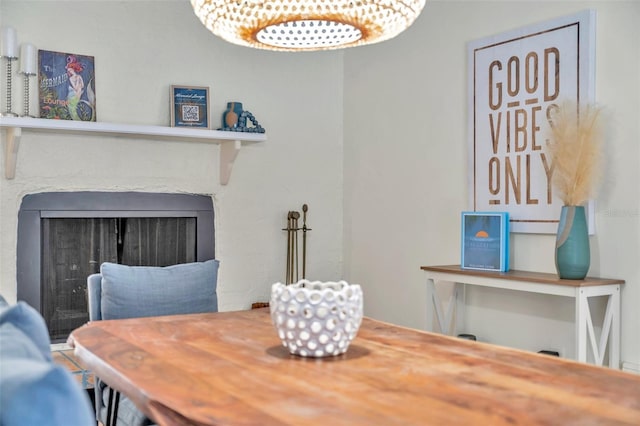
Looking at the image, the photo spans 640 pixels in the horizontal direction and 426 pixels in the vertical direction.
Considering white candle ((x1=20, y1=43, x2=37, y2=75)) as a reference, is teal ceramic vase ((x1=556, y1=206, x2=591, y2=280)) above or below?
below

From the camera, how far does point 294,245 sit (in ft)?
14.9

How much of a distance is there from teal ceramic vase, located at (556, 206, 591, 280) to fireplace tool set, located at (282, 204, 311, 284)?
1878mm

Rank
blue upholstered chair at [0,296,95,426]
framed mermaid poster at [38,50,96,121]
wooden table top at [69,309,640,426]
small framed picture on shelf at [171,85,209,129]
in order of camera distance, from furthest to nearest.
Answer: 1. small framed picture on shelf at [171,85,209,129]
2. framed mermaid poster at [38,50,96,121]
3. wooden table top at [69,309,640,426]
4. blue upholstered chair at [0,296,95,426]

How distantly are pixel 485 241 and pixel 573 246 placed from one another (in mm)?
550

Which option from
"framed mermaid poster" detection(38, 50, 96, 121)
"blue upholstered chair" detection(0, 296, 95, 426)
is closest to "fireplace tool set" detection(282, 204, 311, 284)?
"framed mermaid poster" detection(38, 50, 96, 121)

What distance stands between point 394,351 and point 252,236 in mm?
2818

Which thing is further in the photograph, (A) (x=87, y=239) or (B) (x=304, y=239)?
(B) (x=304, y=239)

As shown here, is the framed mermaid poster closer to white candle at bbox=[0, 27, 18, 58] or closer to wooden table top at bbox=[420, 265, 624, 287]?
white candle at bbox=[0, 27, 18, 58]

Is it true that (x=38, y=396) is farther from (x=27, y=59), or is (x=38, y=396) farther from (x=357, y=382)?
(x=27, y=59)

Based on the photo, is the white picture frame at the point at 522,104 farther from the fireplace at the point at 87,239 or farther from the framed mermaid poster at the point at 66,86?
the framed mermaid poster at the point at 66,86

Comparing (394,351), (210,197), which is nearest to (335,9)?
(394,351)

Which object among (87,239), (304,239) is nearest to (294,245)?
(304,239)

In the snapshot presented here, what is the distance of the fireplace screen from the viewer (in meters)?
3.74

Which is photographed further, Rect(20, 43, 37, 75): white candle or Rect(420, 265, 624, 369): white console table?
Rect(20, 43, 37, 75): white candle
